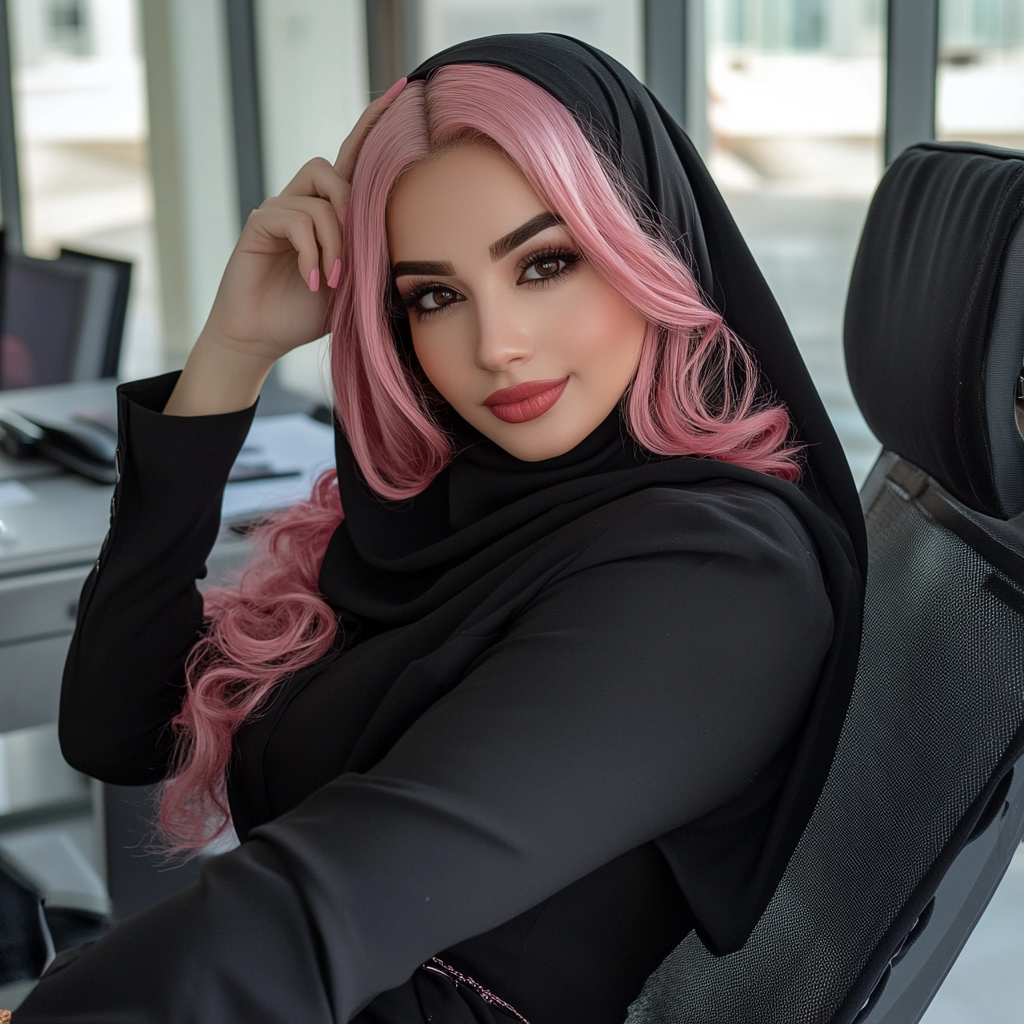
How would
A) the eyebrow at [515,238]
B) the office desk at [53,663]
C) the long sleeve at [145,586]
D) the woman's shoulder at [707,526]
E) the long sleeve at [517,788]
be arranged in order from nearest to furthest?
the long sleeve at [517,788]
the woman's shoulder at [707,526]
the eyebrow at [515,238]
the long sleeve at [145,586]
the office desk at [53,663]

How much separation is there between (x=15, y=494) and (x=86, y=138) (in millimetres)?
5958

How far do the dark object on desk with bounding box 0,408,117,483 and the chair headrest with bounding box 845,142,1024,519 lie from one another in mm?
1228

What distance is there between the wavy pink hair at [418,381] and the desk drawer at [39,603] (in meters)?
0.48

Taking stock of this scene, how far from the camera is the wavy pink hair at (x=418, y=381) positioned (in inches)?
33.3

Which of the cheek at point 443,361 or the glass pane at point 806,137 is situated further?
the glass pane at point 806,137

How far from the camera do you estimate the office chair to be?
0.76m

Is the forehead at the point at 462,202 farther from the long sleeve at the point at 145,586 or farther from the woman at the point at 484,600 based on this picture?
the long sleeve at the point at 145,586

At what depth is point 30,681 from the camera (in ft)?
5.16

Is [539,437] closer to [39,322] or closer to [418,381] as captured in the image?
[418,381]

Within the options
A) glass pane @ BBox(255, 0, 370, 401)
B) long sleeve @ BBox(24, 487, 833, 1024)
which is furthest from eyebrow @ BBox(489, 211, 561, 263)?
glass pane @ BBox(255, 0, 370, 401)

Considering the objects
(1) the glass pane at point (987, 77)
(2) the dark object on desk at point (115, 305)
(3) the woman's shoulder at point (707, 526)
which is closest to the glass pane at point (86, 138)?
(2) the dark object on desk at point (115, 305)

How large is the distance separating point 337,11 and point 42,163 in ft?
15.2

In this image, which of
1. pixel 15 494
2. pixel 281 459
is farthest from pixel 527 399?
pixel 15 494

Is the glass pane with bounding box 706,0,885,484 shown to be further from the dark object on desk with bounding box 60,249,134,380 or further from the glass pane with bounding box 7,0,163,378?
the glass pane with bounding box 7,0,163,378
